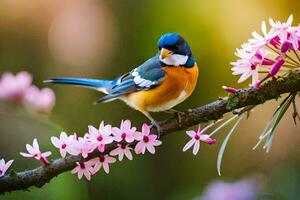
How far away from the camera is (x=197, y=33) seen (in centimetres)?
411

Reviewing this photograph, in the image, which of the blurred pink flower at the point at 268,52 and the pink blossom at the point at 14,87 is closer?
the blurred pink flower at the point at 268,52

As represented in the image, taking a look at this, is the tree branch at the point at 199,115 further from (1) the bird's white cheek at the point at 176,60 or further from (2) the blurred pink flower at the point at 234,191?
(2) the blurred pink flower at the point at 234,191

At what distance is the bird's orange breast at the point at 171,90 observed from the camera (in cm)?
201

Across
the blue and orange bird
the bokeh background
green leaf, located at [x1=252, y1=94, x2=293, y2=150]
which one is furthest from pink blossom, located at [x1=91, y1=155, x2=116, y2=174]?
the bokeh background

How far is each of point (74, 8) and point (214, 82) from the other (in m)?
1.63

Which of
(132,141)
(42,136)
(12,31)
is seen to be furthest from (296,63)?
(12,31)

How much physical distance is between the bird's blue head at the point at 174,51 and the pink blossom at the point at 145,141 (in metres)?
0.52

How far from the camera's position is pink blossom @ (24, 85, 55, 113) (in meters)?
2.68

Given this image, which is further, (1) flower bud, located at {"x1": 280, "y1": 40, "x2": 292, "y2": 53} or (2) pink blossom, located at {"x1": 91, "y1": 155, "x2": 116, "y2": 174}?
(2) pink blossom, located at {"x1": 91, "y1": 155, "x2": 116, "y2": 174}

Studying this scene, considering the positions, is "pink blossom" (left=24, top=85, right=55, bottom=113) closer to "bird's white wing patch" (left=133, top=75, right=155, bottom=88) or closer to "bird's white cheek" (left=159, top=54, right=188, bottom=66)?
"bird's white wing patch" (left=133, top=75, right=155, bottom=88)

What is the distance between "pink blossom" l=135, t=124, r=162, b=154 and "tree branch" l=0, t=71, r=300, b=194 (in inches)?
1.1

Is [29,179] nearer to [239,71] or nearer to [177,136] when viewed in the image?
[239,71]

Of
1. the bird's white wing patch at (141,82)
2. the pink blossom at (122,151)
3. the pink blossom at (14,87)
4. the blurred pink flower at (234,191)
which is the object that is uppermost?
the pink blossom at (122,151)

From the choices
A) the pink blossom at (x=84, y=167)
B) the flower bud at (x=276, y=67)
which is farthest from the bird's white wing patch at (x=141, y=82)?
the flower bud at (x=276, y=67)
